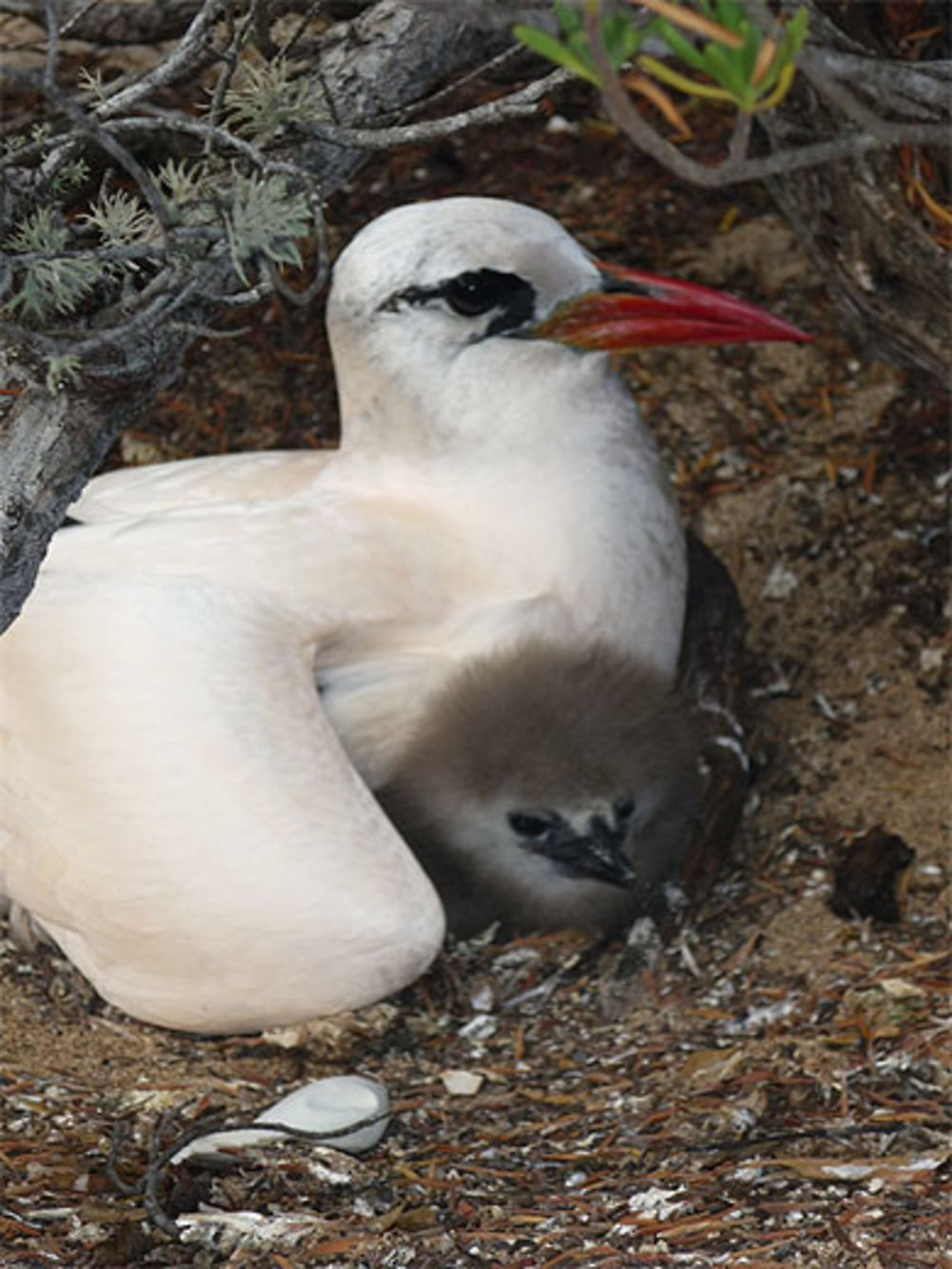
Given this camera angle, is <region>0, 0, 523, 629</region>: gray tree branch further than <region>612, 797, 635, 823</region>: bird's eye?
No

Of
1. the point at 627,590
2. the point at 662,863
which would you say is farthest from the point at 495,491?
the point at 662,863

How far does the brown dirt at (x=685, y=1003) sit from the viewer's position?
95.0 inches

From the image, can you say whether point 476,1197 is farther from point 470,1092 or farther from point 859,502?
point 859,502

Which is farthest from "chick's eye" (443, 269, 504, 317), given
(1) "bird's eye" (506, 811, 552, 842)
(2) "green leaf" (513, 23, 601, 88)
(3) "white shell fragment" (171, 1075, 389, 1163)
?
(2) "green leaf" (513, 23, 601, 88)

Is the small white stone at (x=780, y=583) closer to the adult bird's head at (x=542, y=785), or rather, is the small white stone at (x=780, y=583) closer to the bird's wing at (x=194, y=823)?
the adult bird's head at (x=542, y=785)

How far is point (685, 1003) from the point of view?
3.20 metres

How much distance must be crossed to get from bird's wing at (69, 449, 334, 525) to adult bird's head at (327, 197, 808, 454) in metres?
0.23

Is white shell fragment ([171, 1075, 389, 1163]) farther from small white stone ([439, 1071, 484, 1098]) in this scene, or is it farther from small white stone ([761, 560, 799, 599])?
small white stone ([761, 560, 799, 599])

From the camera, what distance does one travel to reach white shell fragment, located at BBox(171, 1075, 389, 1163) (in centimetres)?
266

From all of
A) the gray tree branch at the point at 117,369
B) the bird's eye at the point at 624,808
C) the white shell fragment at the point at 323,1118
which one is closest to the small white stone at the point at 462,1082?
the white shell fragment at the point at 323,1118

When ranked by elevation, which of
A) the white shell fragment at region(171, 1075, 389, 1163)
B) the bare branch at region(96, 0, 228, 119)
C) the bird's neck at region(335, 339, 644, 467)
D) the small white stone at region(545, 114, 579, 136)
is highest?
the bare branch at region(96, 0, 228, 119)

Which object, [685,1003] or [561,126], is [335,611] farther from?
[561,126]

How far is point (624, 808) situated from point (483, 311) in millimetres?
880

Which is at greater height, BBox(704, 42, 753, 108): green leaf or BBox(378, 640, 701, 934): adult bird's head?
BBox(704, 42, 753, 108): green leaf
